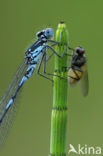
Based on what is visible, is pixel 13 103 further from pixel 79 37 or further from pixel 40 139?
pixel 79 37

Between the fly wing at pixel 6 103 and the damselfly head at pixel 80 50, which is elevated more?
the damselfly head at pixel 80 50

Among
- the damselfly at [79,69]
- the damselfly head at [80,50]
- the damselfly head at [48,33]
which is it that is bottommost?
the damselfly at [79,69]

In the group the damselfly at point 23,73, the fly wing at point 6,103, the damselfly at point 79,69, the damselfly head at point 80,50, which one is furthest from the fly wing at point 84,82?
the fly wing at point 6,103

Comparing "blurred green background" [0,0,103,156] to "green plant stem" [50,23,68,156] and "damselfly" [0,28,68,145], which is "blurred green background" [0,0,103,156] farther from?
"green plant stem" [50,23,68,156]

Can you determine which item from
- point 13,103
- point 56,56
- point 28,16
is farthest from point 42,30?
point 28,16

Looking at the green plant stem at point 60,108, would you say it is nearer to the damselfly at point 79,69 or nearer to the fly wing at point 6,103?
the damselfly at point 79,69

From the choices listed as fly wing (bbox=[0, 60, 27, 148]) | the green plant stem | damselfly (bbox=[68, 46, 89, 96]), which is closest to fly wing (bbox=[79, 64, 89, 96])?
damselfly (bbox=[68, 46, 89, 96])
